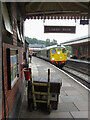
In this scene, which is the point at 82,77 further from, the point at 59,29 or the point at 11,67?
the point at 11,67

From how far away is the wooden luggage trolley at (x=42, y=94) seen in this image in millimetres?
3666

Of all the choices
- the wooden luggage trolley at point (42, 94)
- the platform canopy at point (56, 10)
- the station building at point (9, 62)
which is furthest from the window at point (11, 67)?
the platform canopy at point (56, 10)

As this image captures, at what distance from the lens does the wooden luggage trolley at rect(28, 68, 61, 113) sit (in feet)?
12.0

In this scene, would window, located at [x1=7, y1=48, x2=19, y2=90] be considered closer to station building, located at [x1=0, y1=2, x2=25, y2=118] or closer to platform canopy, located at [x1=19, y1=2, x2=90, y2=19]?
station building, located at [x1=0, y1=2, x2=25, y2=118]

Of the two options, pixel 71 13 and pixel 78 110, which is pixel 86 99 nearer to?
pixel 78 110

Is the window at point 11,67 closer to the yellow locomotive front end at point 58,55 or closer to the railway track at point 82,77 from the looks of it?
the railway track at point 82,77

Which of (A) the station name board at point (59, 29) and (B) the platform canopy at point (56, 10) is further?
(A) the station name board at point (59, 29)

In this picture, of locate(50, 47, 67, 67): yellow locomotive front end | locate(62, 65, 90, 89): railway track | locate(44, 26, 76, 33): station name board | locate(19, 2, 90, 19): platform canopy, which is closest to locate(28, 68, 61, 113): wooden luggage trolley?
locate(44, 26, 76, 33): station name board

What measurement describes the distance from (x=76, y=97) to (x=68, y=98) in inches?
14.8

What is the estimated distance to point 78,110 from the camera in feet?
13.1

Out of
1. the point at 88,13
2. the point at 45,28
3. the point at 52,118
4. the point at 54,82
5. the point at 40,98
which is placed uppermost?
the point at 88,13

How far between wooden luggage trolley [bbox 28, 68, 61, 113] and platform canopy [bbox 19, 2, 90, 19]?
10.6ft

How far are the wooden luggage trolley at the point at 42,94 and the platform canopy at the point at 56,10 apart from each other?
322cm

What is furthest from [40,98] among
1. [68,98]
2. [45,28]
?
[45,28]
